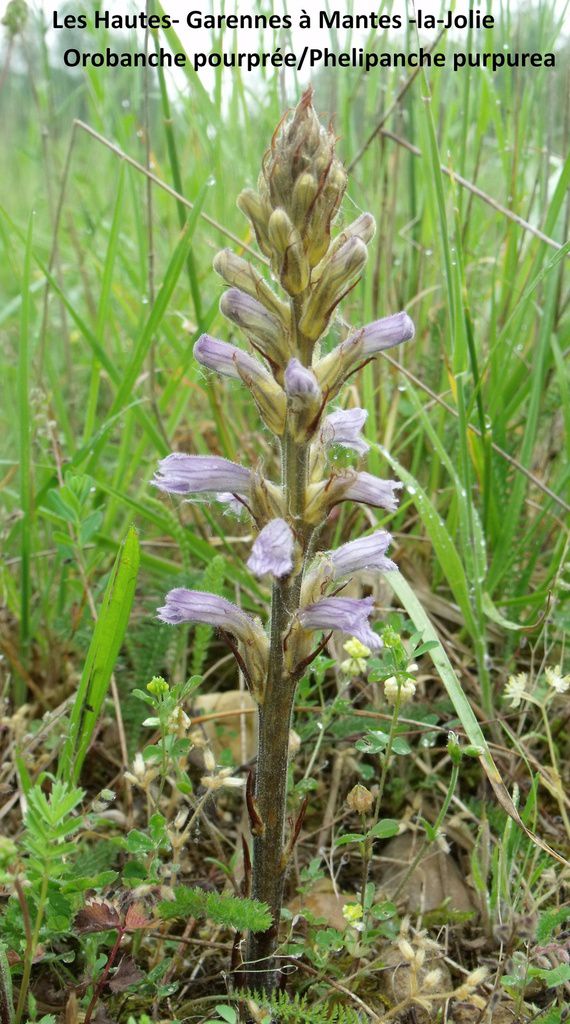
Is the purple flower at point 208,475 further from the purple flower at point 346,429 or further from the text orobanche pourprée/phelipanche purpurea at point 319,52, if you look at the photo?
the text orobanche pourprée/phelipanche purpurea at point 319,52

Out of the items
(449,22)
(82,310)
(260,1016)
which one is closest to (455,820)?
(260,1016)

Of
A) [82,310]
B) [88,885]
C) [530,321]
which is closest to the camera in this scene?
[88,885]

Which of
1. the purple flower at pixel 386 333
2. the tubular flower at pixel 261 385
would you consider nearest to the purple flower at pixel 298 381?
the tubular flower at pixel 261 385

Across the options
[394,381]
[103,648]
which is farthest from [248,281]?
[394,381]

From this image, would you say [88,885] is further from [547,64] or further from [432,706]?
[547,64]

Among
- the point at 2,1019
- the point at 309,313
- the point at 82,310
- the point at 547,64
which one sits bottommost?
the point at 2,1019

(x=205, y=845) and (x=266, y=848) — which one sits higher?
(x=266, y=848)
